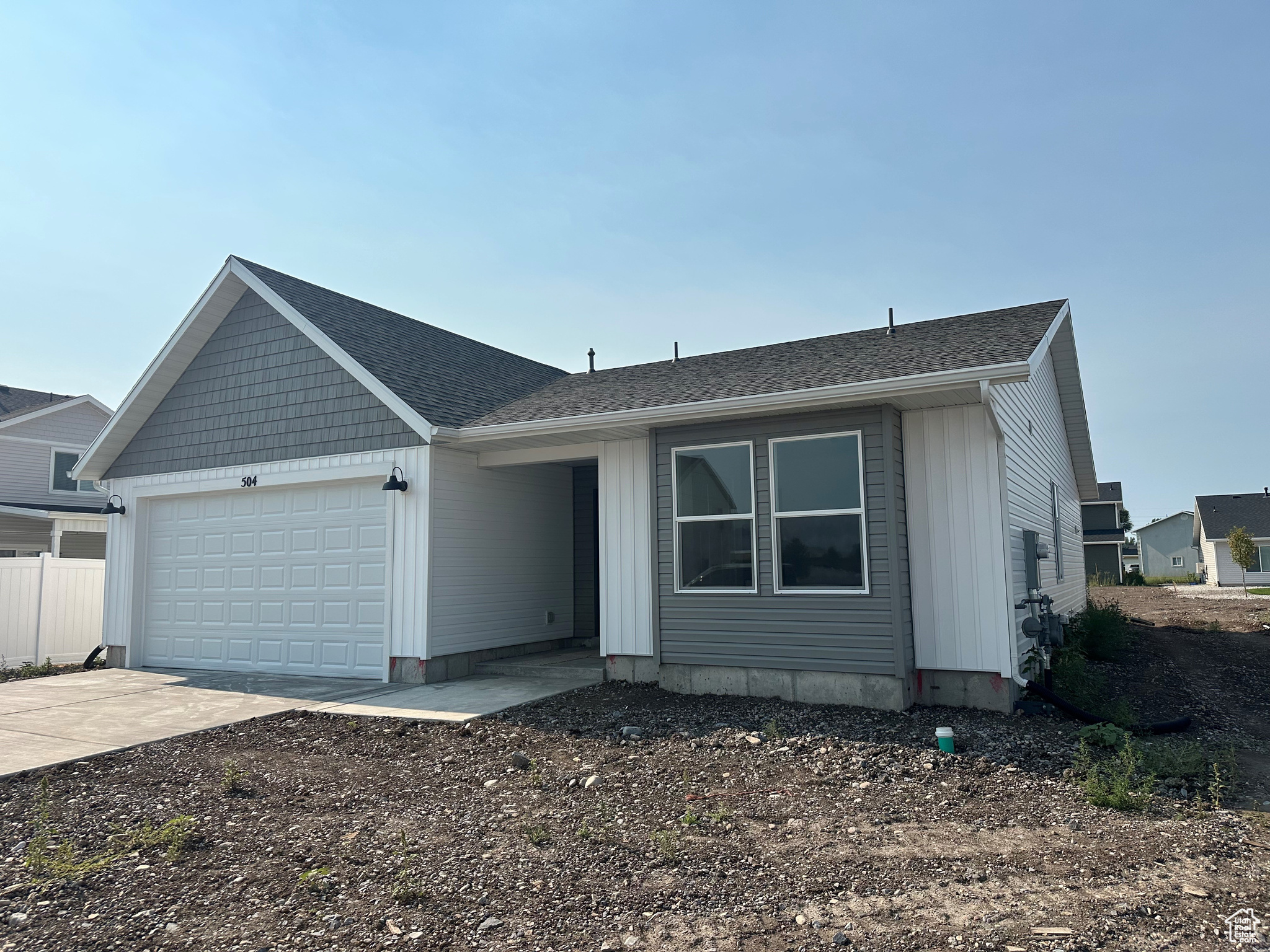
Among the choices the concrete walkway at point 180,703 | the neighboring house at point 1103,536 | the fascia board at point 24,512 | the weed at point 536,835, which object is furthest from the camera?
the neighboring house at point 1103,536

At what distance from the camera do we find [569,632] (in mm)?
12492

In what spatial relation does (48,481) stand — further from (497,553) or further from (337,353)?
(497,553)

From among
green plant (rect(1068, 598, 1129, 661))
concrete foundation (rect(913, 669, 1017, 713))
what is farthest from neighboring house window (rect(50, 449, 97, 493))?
green plant (rect(1068, 598, 1129, 661))

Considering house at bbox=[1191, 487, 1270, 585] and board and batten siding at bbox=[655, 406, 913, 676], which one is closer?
board and batten siding at bbox=[655, 406, 913, 676]

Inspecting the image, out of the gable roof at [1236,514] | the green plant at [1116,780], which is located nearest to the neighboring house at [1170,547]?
the gable roof at [1236,514]

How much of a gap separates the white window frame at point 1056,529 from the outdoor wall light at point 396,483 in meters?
9.58

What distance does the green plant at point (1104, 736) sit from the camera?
6133mm

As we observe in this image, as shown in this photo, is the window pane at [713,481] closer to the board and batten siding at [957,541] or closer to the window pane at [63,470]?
the board and batten siding at [957,541]

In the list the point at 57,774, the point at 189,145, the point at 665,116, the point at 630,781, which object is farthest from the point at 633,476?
the point at 189,145

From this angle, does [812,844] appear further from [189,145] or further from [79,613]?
[79,613]

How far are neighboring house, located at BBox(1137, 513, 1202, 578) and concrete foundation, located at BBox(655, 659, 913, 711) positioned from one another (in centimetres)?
5170

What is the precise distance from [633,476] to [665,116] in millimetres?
5188

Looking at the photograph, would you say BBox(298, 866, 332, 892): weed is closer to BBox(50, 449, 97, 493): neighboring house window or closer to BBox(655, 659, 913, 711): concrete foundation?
BBox(655, 659, 913, 711): concrete foundation

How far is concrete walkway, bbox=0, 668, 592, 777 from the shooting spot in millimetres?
7047
